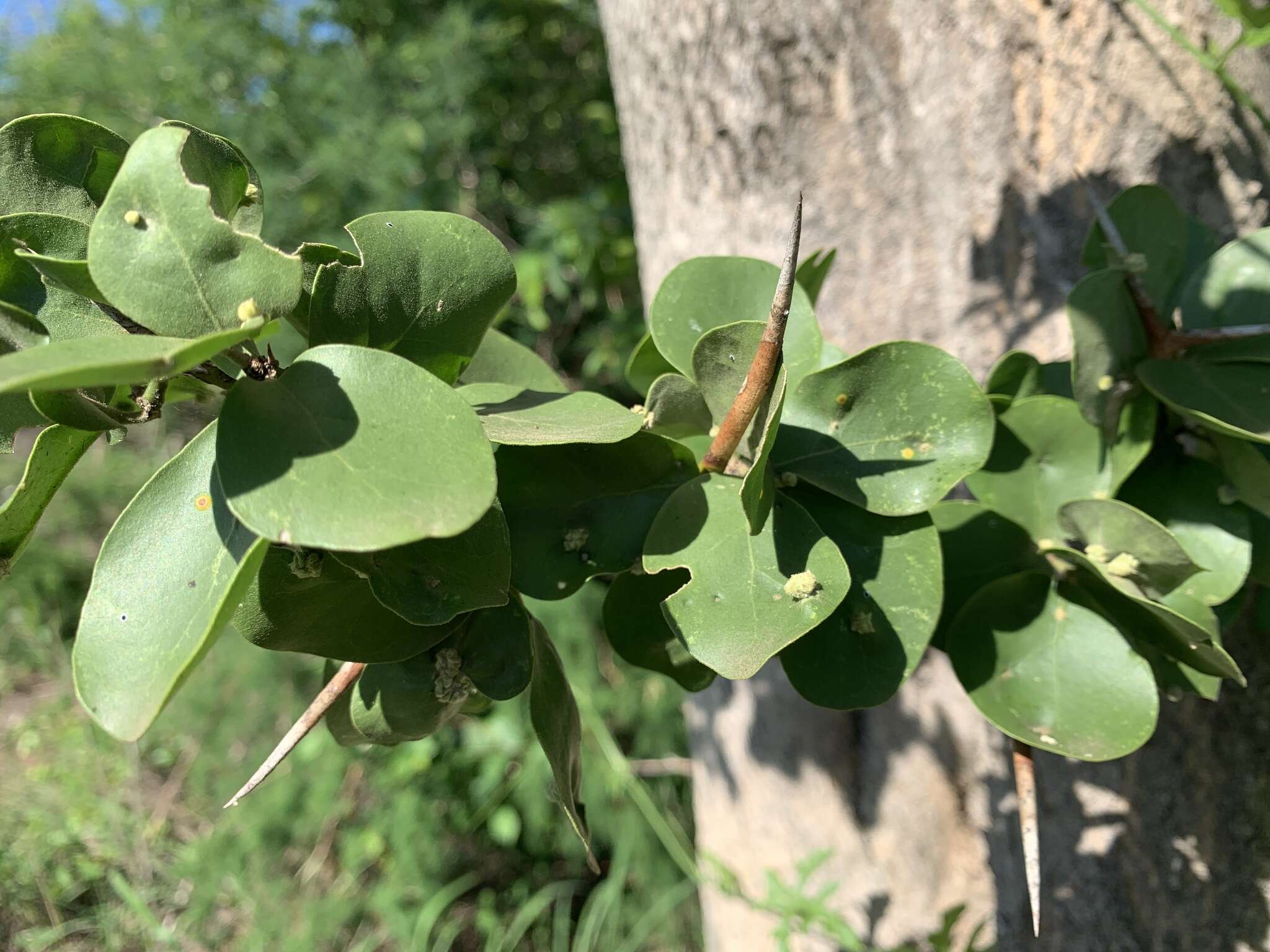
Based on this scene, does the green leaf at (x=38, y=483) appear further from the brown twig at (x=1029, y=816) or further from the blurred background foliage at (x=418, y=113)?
the blurred background foliage at (x=418, y=113)

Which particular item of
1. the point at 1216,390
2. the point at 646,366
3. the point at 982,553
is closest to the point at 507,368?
the point at 646,366

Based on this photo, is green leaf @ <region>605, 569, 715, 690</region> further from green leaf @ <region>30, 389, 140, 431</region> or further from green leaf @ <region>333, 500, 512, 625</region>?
green leaf @ <region>30, 389, 140, 431</region>

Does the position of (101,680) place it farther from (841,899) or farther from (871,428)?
(841,899)

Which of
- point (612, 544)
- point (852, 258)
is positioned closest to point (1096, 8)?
point (852, 258)

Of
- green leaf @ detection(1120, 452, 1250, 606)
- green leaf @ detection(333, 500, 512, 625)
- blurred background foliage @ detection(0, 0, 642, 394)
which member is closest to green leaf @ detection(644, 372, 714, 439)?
green leaf @ detection(333, 500, 512, 625)

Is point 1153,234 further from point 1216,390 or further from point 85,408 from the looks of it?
point 85,408

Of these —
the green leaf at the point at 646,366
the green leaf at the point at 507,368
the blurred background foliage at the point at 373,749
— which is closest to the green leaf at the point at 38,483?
the green leaf at the point at 507,368
